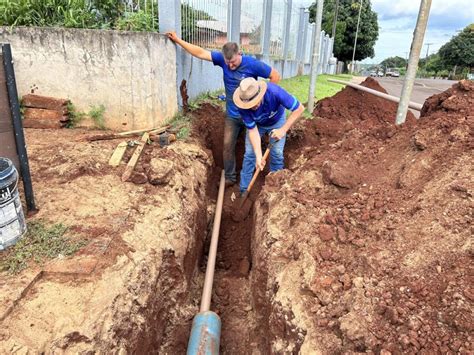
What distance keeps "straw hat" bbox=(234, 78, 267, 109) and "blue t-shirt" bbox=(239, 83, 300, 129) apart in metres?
0.28

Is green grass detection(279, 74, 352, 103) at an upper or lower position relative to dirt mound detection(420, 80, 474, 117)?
lower

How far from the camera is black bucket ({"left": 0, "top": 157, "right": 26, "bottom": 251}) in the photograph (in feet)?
8.66

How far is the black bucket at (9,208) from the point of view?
8.66ft

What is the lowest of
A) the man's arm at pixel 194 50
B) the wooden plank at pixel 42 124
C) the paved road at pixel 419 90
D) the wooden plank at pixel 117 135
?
the paved road at pixel 419 90

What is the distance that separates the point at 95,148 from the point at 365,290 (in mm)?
3538

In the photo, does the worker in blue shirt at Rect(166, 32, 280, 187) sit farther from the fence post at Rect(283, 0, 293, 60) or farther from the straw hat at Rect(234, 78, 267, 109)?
the fence post at Rect(283, 0, 293, 60)

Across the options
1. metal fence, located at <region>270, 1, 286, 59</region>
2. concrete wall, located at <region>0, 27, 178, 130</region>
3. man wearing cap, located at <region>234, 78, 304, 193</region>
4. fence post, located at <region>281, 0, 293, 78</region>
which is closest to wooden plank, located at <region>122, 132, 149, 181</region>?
concrete wall, located at <region>0, 27, 178, 130</region>

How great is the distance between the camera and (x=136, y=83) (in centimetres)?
504

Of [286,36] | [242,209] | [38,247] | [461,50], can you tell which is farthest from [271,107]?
[461,50]

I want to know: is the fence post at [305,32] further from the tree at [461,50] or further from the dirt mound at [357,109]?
the tree at [461,50]

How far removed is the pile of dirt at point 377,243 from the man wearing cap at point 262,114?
1.91ft

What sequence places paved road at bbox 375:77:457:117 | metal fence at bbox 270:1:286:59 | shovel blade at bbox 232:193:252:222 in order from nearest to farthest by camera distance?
shovel blade at bbox 232:193:252:222 → paved road at bbox 375:77:457:117 → metal fence at bbox 270:1:286:59

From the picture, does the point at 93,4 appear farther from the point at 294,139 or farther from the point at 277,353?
the point at 277,353

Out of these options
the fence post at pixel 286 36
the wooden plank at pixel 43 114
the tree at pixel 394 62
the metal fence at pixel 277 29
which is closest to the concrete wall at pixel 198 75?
the wooden plank at pixel 43 114
